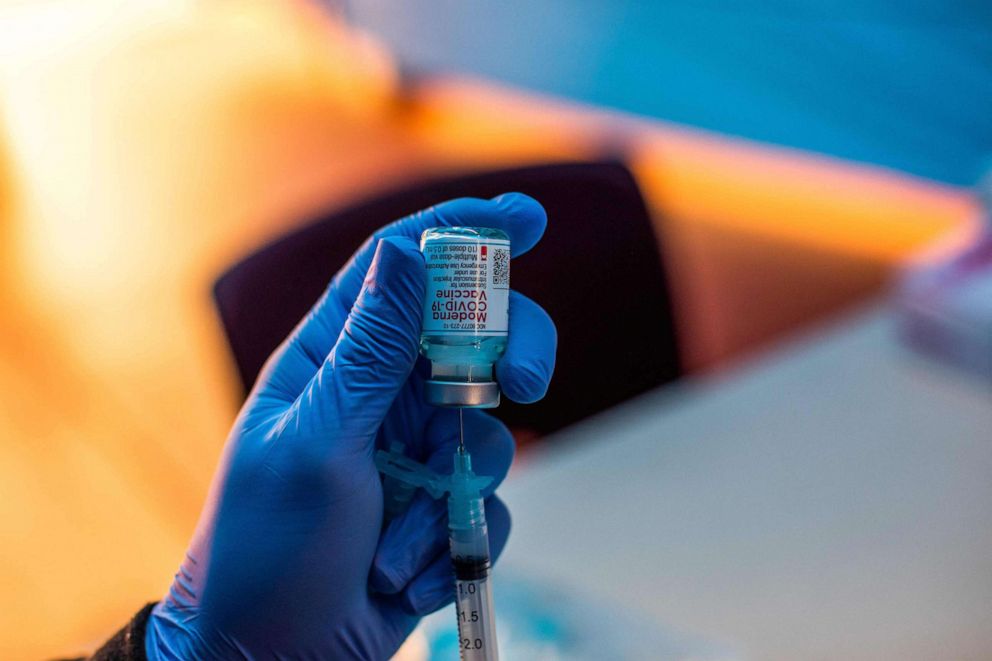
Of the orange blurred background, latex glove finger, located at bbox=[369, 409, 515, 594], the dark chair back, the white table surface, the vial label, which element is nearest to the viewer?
the vial label

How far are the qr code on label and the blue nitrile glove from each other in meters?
0.06

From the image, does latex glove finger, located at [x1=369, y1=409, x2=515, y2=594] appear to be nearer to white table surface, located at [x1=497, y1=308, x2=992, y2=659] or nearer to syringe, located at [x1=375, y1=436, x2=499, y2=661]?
syringe, located at [x1=375, y1=436, x2=499, y2=661]

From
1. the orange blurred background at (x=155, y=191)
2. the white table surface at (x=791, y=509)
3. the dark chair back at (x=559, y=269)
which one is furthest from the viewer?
the orange blurred background at (x=155, y=191)

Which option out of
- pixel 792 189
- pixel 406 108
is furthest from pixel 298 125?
pixel 792 189

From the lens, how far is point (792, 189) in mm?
1882

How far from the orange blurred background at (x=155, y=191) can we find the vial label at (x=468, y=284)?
66 centimetres

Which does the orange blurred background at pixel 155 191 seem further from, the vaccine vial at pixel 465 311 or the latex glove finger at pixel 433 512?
the vaccine vial at pixel 465 311

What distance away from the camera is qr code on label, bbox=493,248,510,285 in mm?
602

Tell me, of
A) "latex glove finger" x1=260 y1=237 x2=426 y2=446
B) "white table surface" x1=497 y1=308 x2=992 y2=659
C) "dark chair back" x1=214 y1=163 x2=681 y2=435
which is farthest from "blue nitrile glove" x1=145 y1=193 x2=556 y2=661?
"white table surface" x1=497 y1=308 x2=992 y2=659

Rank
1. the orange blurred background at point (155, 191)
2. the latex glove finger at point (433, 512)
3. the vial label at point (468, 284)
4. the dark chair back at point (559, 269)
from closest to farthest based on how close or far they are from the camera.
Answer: the vial label at point (468, 284) → the latex glove finger at point (433, 512) → the dark chair back at point (559, 269) → the orange blurred background at point (155, 191)

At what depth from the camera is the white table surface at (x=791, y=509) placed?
1181 millimetres

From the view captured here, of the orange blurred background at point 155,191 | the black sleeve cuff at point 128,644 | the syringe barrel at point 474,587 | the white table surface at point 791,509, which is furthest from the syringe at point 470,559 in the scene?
the orange blurred background at point 155,191

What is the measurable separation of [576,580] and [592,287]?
1.62 ft

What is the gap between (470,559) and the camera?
65cm
